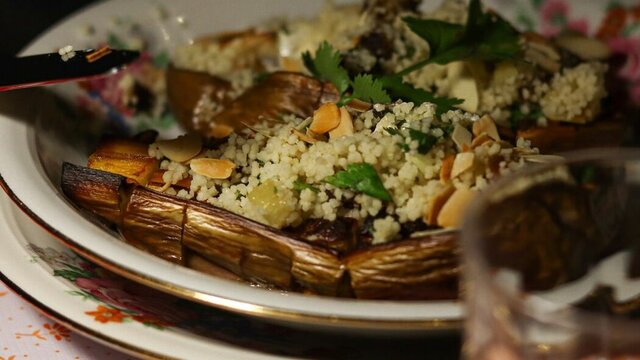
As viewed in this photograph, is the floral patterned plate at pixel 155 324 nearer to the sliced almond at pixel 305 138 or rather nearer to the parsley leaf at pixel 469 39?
the sliced almond at pixel 305 138

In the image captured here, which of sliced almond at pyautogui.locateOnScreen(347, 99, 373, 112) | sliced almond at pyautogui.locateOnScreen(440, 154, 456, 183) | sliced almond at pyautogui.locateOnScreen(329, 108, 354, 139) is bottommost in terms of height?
sliced almond at pyautogui.locateOnScreen(440, 154, 456, 183)

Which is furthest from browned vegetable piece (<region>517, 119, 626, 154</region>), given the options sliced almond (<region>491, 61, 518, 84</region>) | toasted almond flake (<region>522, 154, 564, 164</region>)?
toasted almond flake (<region>522, 154, 564, 164</region>)

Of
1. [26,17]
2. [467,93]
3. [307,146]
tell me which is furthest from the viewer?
[26,17]

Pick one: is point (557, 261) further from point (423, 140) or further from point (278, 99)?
point (278, 99)

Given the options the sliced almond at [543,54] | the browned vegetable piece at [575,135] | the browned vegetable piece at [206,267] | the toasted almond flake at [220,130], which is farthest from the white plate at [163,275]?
the sliced almond at [543,54]

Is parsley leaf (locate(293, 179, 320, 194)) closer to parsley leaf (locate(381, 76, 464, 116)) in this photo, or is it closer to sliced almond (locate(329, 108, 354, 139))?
sliced almond (locate(329, 108, 354, 139))

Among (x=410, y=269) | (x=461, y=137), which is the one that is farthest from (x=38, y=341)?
(x=461, y=137)

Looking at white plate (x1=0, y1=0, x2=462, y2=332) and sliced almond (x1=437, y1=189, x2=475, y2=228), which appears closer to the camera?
white plate (x1=0, y1=0, x2=462, y2=332)
